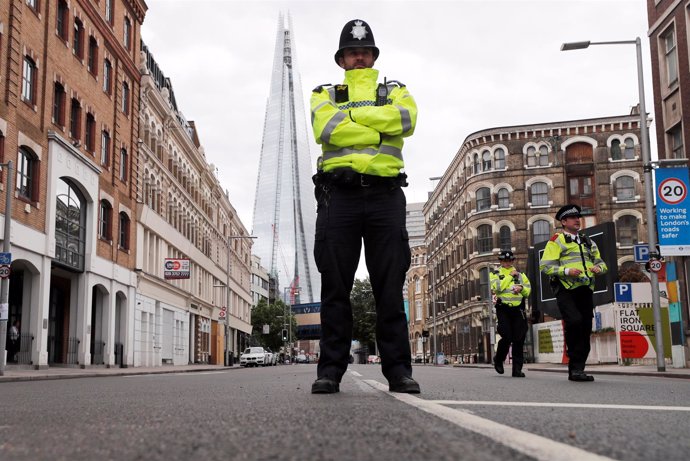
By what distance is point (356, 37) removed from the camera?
5578 mm

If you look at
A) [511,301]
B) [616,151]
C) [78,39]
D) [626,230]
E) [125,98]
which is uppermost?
[616,151]

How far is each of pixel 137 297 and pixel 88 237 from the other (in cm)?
810

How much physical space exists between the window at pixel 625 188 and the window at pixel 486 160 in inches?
404

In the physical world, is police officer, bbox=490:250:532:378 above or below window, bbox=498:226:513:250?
below

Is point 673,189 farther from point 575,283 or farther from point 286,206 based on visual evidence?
point 286,206

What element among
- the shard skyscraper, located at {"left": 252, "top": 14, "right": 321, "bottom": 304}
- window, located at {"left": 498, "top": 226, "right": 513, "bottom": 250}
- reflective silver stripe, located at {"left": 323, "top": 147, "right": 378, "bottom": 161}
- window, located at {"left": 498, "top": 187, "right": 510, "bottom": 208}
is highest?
the shard skyscraper, located at {"left": 252, "top": 14, "right": 321, "bottom": 304}

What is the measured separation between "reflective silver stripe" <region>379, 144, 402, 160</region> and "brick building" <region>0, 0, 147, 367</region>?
1956 centimetres

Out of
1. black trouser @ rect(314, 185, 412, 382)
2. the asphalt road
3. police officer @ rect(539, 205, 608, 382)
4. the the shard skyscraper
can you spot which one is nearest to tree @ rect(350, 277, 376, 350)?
the the shard skyscraper

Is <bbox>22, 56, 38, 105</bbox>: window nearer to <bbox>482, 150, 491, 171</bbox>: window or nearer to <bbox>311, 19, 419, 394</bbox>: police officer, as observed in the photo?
<bbox>311, 19, 419, 394</bbox>: police officer

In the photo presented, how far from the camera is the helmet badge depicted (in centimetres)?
558

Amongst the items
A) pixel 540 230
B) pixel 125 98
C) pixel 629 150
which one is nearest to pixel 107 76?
pixel 125 98

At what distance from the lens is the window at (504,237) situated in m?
62.8

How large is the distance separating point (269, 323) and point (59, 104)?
72308 mm

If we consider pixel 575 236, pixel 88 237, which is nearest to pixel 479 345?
pixel 88 237
